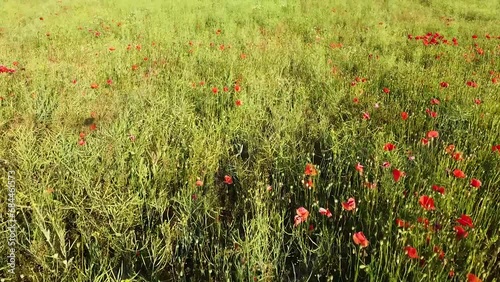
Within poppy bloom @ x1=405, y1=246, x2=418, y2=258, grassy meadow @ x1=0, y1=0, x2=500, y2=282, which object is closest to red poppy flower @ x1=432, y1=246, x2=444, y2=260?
grassy meadow @ x1=0, y1=0, x2=500, y2=282

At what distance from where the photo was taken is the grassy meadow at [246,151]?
5.90ft

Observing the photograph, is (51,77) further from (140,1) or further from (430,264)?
(140,1)

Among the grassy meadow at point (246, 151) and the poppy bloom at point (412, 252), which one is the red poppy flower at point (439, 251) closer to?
the grassy meadow at point (246, 151)

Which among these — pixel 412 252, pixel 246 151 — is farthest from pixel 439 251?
pixel 246 151

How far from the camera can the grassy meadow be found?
70.9 inches

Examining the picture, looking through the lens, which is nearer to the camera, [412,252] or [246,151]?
[412,252]

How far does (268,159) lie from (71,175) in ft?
4.55

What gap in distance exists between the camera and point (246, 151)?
300cm

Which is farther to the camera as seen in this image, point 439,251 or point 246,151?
point 246,151

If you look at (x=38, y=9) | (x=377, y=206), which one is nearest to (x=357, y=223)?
(x=377, y=206)

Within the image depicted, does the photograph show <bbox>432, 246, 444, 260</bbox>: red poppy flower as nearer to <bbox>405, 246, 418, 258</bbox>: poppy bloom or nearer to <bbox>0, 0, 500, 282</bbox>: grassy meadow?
<bbox>0, 0, 500, 282</bbox>: grassy meadow

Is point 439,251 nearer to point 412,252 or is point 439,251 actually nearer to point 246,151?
point 412,252

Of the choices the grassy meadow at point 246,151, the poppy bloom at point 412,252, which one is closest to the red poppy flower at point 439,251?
the grassy meadow at point 246,151

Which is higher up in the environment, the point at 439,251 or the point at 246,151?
the point at 439,251
